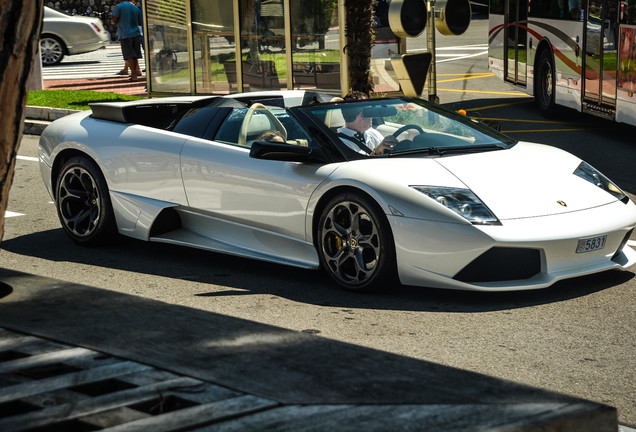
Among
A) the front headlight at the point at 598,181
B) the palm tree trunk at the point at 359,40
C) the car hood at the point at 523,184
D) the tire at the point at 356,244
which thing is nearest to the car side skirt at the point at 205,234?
the tire at the point at 356,244

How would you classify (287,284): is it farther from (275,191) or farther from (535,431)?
(535,431)

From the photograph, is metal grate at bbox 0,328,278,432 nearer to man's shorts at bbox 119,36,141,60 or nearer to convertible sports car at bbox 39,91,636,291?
convertible sports car at bbox 39,91,636,291

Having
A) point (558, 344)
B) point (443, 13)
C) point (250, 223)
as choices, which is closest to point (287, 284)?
point (250, 223)

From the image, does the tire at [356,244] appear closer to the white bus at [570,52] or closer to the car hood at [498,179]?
the car hood at [498,179]

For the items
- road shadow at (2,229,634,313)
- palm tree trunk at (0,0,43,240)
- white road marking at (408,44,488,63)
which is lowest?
road shadow at (2,229,634,313)

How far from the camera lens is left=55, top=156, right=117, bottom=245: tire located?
7246 millimetres

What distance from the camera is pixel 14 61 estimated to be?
294 centimetres

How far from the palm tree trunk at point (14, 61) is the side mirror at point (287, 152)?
3.17 metres

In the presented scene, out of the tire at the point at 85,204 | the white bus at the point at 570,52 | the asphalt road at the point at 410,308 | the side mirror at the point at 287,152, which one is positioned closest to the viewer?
the asphalt road at the point at 410,308

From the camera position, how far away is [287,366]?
2619 millimetres

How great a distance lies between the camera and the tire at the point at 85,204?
7.25 meters

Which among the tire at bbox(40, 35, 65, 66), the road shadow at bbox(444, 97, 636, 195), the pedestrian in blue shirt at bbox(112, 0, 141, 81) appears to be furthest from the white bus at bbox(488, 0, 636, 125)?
the tire at bbox(40, 35, 65, 66)

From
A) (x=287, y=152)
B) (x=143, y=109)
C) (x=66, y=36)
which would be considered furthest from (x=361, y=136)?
(x=66, y=36)

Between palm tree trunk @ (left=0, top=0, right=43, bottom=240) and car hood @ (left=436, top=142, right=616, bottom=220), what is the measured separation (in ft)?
10.4
